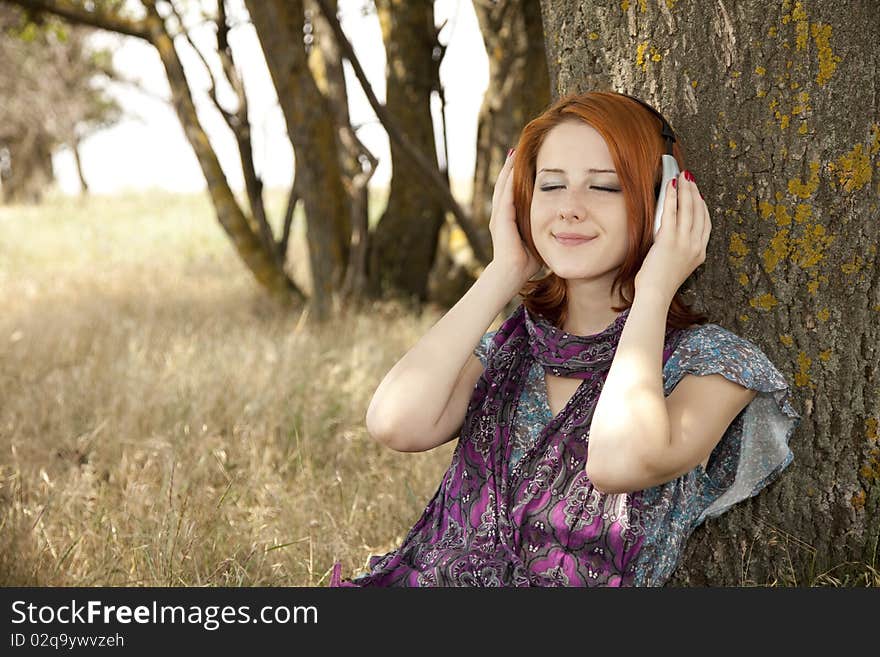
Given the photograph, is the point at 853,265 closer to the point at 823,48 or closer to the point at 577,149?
the point at 823,48

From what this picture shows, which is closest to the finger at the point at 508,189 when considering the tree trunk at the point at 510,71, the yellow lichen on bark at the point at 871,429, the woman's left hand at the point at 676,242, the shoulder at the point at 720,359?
the woman's left hand at the point at 676,242

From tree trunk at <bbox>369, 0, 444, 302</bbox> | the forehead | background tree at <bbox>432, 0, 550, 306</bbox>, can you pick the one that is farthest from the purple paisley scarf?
tree trunk at <bbox>369, 0, 444, 302</bbox>

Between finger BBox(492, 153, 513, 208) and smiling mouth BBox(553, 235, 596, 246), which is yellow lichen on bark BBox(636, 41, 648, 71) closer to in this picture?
finger BBox(492, 153, 513, 208)

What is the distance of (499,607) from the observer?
2.31 meters

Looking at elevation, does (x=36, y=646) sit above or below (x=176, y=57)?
below

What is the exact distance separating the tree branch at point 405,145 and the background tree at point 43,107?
1726 centimetres

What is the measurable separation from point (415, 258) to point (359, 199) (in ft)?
3.22

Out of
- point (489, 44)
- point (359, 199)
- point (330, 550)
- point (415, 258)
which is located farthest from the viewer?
point (415, 258)

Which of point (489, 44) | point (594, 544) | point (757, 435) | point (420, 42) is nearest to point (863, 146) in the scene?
point (757, 435)

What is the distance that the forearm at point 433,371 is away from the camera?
96.4 inches

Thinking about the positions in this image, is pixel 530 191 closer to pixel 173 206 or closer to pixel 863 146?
pixel 863 146

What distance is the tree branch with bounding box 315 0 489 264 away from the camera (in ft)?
17.3

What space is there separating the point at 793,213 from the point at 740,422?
55cm

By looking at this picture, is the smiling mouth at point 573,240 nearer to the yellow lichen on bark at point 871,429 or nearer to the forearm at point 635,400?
the forearm at point 635,400
